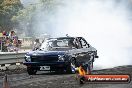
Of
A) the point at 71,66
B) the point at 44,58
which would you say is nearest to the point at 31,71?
the point at 44,58

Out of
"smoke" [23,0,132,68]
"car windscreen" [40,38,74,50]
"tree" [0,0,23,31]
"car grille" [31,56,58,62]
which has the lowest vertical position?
"car grille" [31,56,58,62]

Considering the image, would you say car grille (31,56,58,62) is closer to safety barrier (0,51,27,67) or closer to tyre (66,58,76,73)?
tyre (66,58,76,73)

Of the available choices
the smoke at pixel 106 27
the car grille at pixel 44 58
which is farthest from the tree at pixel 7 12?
the car grille at pixel 44 58

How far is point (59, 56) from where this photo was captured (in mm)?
14516

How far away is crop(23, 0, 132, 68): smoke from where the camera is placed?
2356 cm

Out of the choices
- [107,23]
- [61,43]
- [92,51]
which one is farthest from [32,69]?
[107,23]

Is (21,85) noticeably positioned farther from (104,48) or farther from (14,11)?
(14,11)

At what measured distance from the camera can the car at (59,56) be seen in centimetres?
1454

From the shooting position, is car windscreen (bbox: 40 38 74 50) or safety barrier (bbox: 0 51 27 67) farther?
safety barrier (bbox: 0 51 27 67)

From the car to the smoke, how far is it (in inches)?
209

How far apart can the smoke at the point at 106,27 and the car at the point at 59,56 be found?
17.4 ft

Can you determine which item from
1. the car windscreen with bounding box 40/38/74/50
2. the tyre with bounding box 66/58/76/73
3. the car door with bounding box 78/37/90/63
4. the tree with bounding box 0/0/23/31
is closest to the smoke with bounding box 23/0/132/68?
the car door with bounding box 78/37/90/63

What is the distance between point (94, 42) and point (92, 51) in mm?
12389

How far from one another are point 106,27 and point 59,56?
21798 mm
